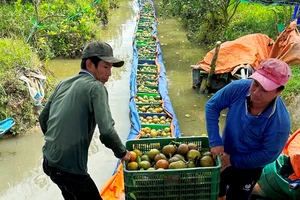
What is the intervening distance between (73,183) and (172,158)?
773 millimetres

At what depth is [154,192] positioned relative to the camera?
2279 mm

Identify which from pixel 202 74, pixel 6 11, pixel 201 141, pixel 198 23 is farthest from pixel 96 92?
pixel 6 11

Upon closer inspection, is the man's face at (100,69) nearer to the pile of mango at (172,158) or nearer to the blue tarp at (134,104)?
the pile of mango at (172,158)

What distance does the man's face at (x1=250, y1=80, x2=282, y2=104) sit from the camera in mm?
2180

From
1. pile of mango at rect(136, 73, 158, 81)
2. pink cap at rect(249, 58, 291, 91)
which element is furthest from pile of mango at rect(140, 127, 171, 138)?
pink cap at rect(249, 58, 291, 91)

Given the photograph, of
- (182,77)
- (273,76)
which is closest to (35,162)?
(273,76)

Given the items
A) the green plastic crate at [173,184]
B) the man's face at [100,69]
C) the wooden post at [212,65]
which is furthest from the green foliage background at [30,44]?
the green plastic crate at [173,184]

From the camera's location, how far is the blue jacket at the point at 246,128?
2.29 m

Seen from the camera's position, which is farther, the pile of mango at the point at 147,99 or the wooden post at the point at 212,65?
the wooden post at the point at 212,65

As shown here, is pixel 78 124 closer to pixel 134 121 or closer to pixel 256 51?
pixel 134 121

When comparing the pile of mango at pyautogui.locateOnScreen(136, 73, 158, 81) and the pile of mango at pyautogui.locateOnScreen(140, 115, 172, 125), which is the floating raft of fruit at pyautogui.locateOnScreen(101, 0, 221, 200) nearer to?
the pile of mango at pyautogui.locateOnScreen(140, 115, 172, 125)

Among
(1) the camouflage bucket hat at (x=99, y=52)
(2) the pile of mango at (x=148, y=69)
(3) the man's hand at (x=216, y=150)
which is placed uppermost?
(1) the camouflage bucket hat at (x=99, y=52)

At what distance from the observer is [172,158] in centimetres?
251

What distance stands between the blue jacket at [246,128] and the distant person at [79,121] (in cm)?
77
